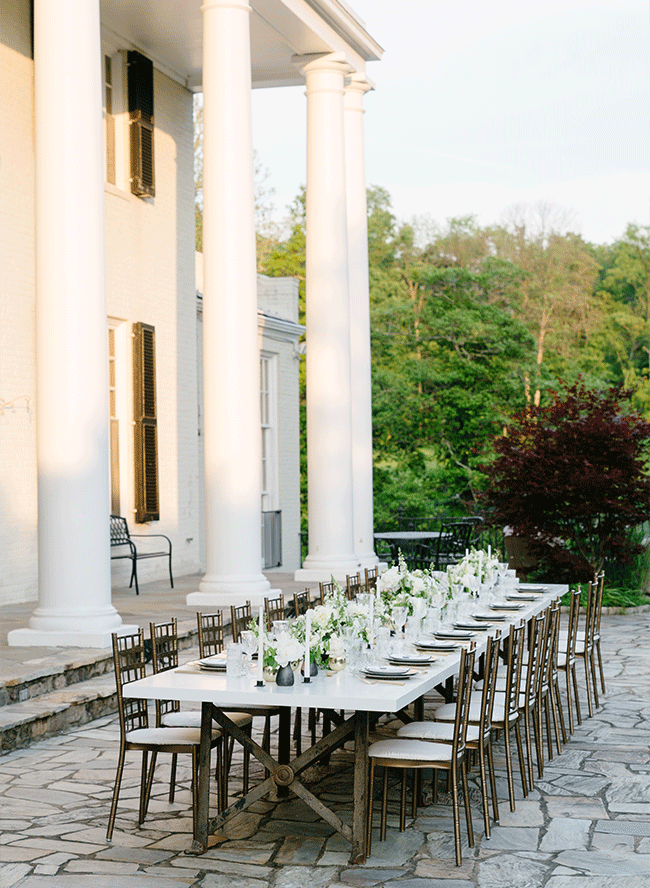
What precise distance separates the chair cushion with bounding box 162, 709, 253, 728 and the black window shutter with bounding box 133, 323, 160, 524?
27.2ft

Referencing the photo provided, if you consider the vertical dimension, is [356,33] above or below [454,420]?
above

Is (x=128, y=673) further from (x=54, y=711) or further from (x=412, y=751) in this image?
(x=54, y=711)

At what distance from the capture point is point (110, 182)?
47.2 ft

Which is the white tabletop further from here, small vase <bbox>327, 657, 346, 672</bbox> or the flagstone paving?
the flagstone paving

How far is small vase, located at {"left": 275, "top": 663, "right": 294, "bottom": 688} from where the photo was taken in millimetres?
5371

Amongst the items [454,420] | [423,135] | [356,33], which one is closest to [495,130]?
[423,135]

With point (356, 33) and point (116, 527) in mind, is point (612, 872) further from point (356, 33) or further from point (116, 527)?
point (356, 33)

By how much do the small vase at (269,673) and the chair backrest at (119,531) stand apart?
27.3 feet

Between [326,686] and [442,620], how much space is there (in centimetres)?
264

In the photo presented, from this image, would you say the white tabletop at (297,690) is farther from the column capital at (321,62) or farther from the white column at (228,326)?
the column capital at (321,62)

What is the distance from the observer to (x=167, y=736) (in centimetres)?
587

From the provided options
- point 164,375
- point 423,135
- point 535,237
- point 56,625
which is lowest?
point 56,625

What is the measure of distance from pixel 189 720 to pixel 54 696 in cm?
216

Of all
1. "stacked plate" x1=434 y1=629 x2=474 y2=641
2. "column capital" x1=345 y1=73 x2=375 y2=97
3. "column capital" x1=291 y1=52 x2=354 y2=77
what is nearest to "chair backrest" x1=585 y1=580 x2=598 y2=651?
"stacked plate" x1=434 y1=629 x2=474 y2=641
